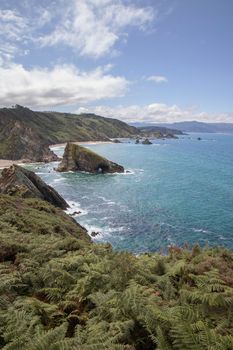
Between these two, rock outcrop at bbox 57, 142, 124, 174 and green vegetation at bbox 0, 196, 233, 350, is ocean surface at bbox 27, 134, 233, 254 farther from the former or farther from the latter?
green vegetation at bbox 0, 196, 233, 350

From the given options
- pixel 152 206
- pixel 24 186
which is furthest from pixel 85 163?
pixel 24 186

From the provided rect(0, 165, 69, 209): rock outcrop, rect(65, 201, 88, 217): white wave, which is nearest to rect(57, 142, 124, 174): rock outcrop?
rect(65, 201, 88, 217): white wave

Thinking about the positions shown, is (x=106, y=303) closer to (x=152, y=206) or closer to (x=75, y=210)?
(x=75, y=210)

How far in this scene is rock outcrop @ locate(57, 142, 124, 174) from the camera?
347 ft

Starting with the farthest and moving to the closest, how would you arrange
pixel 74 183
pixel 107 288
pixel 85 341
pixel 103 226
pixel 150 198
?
pixel 74 183 → pixel 150 198 → pixel 103 226 → pixel 107 288 → pixel 85 341

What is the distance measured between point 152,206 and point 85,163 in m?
51.0

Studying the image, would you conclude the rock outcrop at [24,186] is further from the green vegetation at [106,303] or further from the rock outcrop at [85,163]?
the rock outcrop at [85,163]

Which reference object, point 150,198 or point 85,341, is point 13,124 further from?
point 85,341

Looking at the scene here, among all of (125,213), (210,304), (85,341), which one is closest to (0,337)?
(85,341)

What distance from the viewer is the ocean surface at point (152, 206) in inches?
1719

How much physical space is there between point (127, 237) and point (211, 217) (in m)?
17.1

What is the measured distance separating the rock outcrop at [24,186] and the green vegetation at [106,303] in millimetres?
30781

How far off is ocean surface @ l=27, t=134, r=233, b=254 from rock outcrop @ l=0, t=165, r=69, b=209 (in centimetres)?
456

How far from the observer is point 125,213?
55.9m
